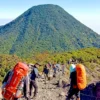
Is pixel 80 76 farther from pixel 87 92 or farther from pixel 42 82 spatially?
pixel 42 82

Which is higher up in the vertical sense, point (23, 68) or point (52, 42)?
point (52, 42)

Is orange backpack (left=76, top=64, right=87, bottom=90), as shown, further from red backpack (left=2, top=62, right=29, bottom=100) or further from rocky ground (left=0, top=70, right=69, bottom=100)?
rocky ground (left=0, top=70, right=69, bottom=100)

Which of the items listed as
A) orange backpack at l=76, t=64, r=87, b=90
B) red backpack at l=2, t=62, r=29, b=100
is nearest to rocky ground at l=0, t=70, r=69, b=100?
orange backpack at l=76, t=64, r=87, b=90

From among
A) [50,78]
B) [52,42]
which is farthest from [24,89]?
[52,42]

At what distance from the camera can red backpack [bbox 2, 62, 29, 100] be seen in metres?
9.91

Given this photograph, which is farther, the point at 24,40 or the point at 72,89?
the point at 24,40

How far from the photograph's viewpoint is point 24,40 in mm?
193250

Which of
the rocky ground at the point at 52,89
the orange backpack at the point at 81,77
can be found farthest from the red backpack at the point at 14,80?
the rocky ground at the point at 52,89

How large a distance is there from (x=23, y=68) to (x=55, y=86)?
642 inches

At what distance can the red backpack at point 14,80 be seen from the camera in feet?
32.5

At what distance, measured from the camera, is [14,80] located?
390 inches

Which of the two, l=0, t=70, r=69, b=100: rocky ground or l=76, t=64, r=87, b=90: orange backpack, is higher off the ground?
l=76, t=64, r=87, b=90: orange backpack

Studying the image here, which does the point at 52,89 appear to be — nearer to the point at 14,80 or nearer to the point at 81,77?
the point at 81,77

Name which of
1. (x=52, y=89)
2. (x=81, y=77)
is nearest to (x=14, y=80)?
(x=81, y=77)
